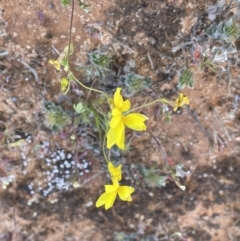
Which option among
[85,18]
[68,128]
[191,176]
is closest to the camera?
[85,18]

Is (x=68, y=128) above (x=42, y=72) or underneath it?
underneath

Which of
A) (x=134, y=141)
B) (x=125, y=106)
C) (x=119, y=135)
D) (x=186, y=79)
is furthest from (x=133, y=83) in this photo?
(x=119, y=135)

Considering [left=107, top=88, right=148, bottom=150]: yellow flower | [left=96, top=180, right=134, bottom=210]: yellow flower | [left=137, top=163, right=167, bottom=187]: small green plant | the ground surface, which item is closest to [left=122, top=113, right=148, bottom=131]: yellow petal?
[left=107, top=88, right=148, bottom=150]: yellow flower

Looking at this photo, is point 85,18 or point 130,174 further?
point 130,174

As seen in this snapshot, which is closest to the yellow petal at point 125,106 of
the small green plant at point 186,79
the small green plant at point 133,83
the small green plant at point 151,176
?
the small green plant at point 133,83

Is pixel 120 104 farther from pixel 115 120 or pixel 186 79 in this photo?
pixel 186 79

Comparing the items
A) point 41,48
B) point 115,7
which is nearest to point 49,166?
point 41,48

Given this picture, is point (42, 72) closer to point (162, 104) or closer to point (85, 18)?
point (85, 18)
